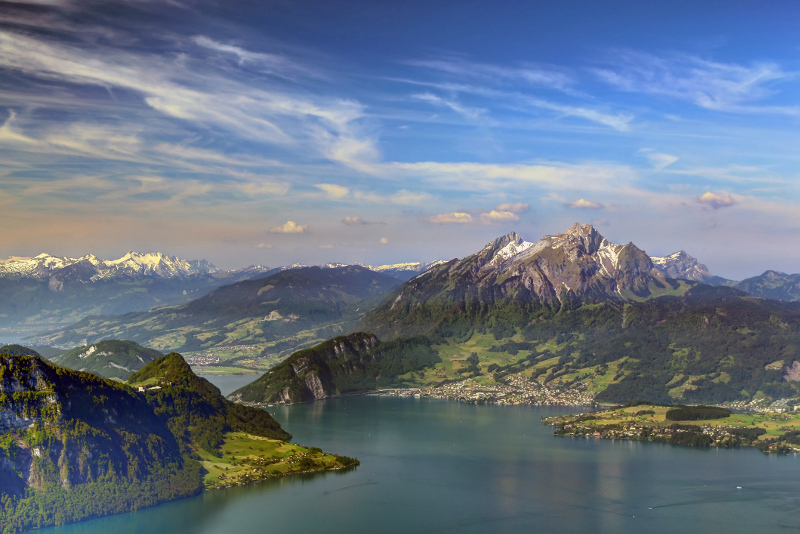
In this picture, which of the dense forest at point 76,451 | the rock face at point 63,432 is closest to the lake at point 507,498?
the dense forest at point 76,451

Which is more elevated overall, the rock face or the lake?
the rock face

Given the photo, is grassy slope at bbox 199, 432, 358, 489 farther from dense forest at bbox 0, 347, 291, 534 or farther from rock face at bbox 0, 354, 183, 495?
rock face at bbox 0, 354, 183, 495

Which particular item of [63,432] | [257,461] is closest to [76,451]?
[63,432]

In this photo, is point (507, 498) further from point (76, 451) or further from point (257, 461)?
point (76, 451)

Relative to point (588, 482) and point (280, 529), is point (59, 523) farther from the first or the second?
point (588, 482)

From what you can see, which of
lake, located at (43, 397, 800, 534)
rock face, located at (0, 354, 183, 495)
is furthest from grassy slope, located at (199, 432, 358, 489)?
rock face, located at (0, 354, 183, 495)

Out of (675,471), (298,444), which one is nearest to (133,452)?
(298,444)

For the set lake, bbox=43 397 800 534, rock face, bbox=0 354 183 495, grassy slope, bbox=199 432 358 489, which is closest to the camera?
rock face, bbox=0 354 183 495

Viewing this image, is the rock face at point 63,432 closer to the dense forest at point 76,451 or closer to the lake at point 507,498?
the dense forest at point 76,451

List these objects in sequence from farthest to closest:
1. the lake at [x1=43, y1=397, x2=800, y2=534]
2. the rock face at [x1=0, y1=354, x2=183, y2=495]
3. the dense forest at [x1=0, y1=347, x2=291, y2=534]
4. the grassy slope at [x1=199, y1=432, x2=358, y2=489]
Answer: the grassy slope at [x1=199, y1=432, x2=358, y2=489], the lake at [x1=43, y1=397, x2=800, y2=534], the rock face at [x1=0, y1=354, x2=183, y2=495], the dense forest at [x1=0, y1=347, x2=291, y2=534]
